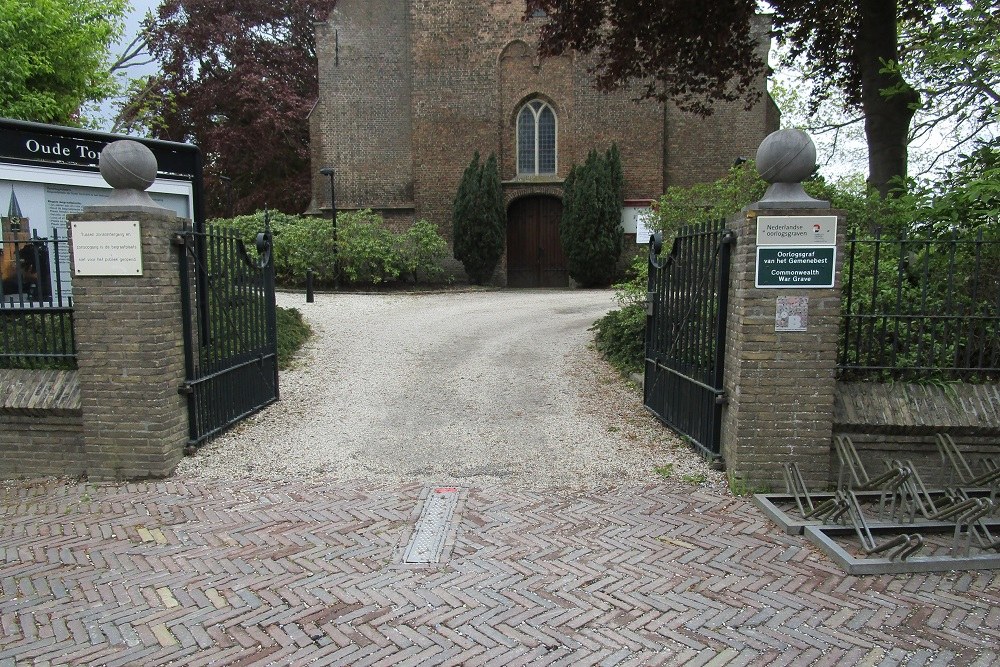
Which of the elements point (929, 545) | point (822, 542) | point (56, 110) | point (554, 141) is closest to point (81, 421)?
point (822, 542)

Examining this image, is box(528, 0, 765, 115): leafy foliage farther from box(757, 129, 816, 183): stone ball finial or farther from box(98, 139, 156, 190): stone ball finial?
box(98, 139, 156, 190): stone ball finial

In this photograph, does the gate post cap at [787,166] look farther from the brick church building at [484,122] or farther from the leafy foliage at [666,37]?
the brick church building at [484,122]

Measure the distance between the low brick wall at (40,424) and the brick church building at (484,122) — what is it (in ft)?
53.8

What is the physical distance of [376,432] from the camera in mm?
6715

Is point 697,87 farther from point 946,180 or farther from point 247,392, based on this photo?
point 247,392

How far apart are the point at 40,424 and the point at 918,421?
716cm

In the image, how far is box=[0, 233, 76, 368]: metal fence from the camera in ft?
19.0

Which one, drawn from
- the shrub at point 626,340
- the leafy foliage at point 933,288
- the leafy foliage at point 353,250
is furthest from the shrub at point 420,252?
the leafy foliage at point 933,288

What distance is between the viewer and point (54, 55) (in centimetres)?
1120

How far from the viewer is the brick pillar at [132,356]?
17.9ft

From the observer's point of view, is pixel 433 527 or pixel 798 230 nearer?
pixel 433 527

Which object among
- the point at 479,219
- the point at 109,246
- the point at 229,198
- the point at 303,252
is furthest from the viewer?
the point at 229,198

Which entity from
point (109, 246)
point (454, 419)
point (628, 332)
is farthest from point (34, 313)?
point (628, 332)

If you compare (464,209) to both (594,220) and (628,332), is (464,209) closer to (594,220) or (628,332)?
(594,220)
